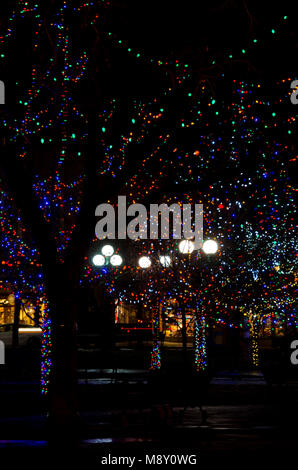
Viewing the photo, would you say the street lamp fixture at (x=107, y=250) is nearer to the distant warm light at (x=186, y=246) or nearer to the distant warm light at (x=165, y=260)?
the distant warm light at (x=165, y=260)

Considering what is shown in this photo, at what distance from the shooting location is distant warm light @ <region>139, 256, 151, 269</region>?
1906 centimetres

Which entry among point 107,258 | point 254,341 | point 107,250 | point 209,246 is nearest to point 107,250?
point 107,250

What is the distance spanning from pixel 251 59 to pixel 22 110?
496cm

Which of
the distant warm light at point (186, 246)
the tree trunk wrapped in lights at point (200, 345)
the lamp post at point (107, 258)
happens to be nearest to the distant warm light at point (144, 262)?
the lamp post at point (107, 258)

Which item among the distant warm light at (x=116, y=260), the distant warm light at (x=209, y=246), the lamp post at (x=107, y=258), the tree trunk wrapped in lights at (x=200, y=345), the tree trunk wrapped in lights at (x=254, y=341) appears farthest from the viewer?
the tree trunk wrapped in lights at (x=254, y=341)

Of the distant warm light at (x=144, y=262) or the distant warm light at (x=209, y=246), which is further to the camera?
→ the distant warm light at (x=144, y=262)

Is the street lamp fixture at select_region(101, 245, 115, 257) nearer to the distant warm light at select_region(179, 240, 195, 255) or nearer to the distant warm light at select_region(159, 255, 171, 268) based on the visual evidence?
the distant warm light at select_region(159, 255, 171, 268)

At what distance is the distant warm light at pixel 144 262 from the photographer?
19.1m

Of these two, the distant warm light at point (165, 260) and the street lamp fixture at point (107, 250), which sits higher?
the street lamp fixture at point (107, 250)

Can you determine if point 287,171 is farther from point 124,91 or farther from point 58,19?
point 58,19

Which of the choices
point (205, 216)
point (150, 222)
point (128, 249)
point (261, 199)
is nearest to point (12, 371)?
point (128, 249)

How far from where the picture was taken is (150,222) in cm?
1862

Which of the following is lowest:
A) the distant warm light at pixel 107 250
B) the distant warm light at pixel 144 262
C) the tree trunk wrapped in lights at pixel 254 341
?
the tree trunk wrapped in lights at pixel 254 341

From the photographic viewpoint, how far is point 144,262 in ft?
62.8
